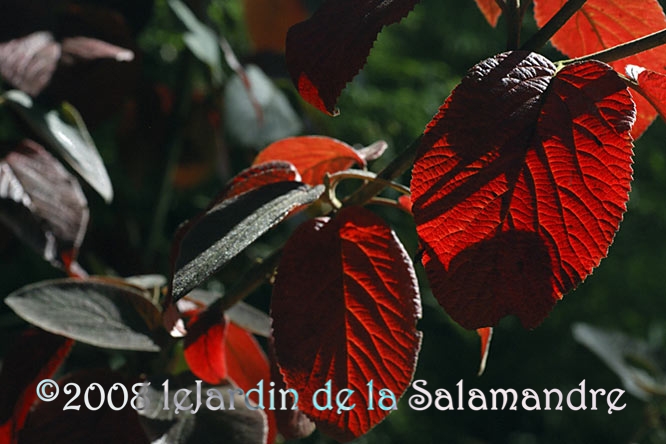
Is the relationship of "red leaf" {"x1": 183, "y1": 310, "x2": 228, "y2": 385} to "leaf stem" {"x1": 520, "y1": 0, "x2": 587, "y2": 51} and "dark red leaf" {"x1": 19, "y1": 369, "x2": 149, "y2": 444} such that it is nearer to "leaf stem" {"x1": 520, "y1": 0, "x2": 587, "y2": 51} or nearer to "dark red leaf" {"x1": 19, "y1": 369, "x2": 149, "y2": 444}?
"dark red leaf" {"x1": 19, "y1": 369, "x2": 149, "y2": 444}

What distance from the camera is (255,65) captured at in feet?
2.83

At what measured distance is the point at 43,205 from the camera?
1.69ft

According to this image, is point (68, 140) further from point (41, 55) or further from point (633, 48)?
point (633, 48)

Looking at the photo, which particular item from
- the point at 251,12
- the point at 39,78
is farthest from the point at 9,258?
the point at 251,12

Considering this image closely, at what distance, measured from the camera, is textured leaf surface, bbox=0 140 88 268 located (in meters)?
0.50

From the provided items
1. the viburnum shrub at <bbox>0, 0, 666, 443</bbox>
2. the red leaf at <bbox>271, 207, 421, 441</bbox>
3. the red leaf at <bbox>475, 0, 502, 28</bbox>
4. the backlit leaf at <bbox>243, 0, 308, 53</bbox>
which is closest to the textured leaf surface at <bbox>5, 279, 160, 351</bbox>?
the viburnum shrub at <bbox>0, 0, 666, 443</bbox>

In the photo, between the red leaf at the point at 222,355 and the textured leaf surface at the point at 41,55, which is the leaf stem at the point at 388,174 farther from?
the textured leaf surface at the point at 41,55

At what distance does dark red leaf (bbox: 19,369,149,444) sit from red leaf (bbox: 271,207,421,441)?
12 cm

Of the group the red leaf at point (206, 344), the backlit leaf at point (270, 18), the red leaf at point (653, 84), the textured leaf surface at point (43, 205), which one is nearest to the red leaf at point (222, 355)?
the red leaf at point (206, 344)

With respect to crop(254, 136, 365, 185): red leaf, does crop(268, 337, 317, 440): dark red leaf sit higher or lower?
lower

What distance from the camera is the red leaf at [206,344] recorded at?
0.40 meters

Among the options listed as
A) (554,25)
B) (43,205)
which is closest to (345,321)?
(554,25)

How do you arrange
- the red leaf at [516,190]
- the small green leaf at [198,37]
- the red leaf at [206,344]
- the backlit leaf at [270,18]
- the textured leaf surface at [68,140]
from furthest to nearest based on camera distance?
the backlit leaf at [270,18] → the small green leaf at [198,37] → the textured leaf surface at [68,140] → the red leaf at [206,344] → the red leaf at [516,190]

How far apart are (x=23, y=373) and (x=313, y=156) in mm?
198
